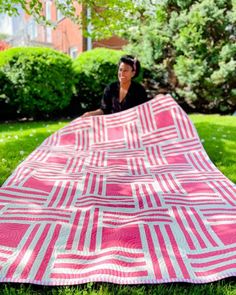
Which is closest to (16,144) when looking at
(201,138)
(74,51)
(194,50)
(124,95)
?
(124,95)

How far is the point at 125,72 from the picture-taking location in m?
4.46

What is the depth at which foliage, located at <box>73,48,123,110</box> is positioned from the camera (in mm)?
8167

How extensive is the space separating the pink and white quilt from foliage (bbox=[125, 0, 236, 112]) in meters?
4.56

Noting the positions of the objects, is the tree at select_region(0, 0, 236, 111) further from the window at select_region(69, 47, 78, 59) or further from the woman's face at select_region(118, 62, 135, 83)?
the window at select_region(69, 47, 78, 59)

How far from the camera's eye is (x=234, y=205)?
7.88 ft

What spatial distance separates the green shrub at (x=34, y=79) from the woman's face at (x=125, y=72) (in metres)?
3.28

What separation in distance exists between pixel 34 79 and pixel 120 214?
5.57m

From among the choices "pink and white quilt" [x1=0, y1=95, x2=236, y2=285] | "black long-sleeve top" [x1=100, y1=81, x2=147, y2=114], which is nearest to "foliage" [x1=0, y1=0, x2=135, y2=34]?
"black long-sleeve top" [x1=100, y1=81, x2=147, y2=114]

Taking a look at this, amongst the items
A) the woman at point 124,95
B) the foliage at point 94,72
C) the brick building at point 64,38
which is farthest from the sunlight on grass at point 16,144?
the brick building at point 64,38

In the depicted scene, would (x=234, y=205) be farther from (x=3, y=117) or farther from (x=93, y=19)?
(x=3, y=117)

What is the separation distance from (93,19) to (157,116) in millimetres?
1474

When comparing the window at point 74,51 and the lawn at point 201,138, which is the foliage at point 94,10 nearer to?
the lawn at point 201,138

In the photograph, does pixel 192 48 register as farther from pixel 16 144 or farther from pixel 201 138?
pixel 16 144

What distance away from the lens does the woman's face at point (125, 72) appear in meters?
4.43
